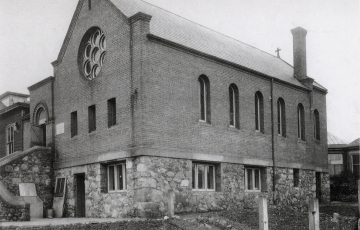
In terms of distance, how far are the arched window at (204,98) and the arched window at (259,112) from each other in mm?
4538

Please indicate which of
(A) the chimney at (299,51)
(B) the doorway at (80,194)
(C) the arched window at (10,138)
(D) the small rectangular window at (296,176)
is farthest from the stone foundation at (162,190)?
(C) the arched window at (10,138)

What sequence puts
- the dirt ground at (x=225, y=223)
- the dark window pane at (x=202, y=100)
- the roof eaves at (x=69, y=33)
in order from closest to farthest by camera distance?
1. the dirt ground at (x=225, y=223)
2. the dark window pane at (x=202, y=100)
3. the roof eaves at (x=69, y=33)

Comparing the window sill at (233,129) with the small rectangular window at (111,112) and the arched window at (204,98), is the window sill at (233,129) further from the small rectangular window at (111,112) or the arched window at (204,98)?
the small rectangular window at (111,112)

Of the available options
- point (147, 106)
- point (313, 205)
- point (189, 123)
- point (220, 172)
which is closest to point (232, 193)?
point (220, 172)

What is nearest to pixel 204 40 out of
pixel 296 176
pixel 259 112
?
pixel 259 112

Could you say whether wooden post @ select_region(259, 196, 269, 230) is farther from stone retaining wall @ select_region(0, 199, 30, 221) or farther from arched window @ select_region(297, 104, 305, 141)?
arched window @ select_region(297, 104, 305, 141)

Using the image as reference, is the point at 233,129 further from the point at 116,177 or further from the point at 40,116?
the point at 40,116

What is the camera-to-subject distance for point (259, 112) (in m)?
26.3

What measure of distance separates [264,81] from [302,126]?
17.0 ft

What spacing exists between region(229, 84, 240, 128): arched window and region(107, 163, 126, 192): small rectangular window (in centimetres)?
656

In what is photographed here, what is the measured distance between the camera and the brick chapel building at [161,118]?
1959 cm

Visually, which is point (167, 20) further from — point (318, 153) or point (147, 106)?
point (318, 153)

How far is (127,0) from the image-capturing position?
79.0ft

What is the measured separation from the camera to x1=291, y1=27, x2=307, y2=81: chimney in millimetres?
31281
